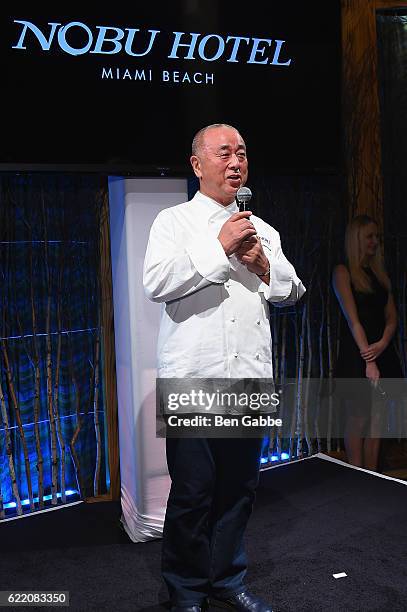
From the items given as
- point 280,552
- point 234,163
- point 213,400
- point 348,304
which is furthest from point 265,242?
point 348,304

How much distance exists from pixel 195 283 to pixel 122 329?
38.5 inches

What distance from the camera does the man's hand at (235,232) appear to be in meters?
2.17

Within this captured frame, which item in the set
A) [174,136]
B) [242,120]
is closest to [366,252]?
[242,120]

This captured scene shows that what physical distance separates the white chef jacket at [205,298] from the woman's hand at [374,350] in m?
1.48

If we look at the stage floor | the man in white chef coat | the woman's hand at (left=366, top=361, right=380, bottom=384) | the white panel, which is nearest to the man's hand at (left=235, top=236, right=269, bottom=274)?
the man in white chef coat

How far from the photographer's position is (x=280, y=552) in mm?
2875

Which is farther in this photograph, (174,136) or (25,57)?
(174,136)

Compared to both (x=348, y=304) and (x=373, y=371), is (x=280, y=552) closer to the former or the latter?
(x=373, y=371)

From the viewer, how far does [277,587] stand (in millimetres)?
2564

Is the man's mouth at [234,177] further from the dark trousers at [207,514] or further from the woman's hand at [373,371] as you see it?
the woman's hand at [373,371]

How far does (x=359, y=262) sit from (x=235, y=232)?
5.77 feet

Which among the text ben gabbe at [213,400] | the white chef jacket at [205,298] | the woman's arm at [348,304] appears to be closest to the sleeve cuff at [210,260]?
the white chef jacket at [205,298]

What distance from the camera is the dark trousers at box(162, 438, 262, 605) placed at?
7.48ft

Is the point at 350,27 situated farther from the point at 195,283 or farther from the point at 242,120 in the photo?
the point at 195,283
